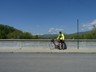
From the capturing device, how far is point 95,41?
23.8m

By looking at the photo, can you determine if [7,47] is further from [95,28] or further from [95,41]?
[95,28]
